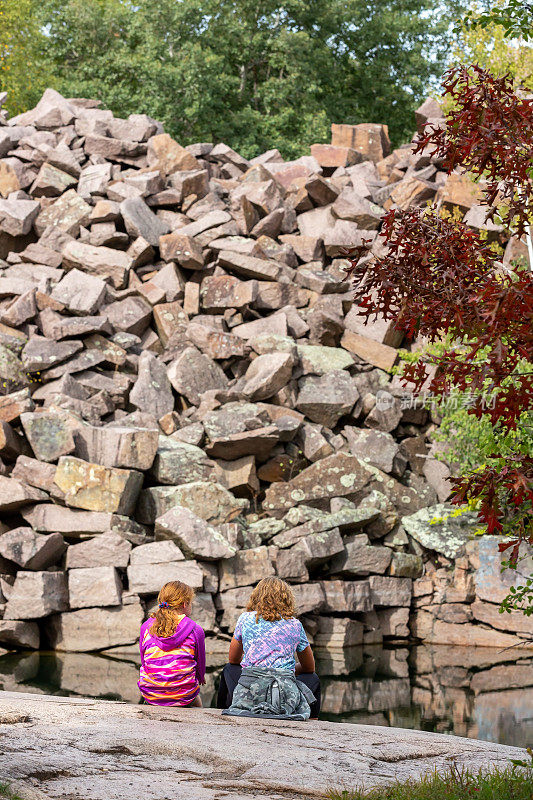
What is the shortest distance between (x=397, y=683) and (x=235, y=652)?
679 cm

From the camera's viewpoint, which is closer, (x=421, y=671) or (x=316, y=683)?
(x=316, y=683)

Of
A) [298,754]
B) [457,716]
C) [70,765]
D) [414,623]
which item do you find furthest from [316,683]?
[414,623]

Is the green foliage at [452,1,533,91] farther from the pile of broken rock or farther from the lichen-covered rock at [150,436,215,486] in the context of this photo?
the lichen-covered rock at [150,436,215,486]

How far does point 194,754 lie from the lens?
4930 mm

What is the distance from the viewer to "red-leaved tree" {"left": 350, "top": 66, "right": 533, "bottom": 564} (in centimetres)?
382

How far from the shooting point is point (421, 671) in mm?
13414

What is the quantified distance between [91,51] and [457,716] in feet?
107

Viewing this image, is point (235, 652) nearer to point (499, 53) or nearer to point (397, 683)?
point (397, 683)

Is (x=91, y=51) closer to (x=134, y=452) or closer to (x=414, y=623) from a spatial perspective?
(x=134, y=452)

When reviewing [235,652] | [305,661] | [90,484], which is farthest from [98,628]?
[305,661]

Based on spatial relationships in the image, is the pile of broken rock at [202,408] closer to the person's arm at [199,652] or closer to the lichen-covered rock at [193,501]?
the lichen-covered rock at [193,501]

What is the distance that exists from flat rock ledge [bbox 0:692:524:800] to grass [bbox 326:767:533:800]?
0.51 feet

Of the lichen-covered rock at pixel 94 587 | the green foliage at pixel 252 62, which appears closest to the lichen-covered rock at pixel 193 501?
the lichen-covered rock at pixel 94 587

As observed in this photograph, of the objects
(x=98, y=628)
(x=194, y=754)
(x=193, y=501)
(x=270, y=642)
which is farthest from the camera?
(x=193, y=501)
